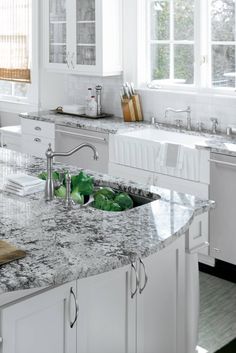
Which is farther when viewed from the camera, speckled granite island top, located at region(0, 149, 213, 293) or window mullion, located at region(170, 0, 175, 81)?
window mullion, located at region(170, 0, 175, 81)

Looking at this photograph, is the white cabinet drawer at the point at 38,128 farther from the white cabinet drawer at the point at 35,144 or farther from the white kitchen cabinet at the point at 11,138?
the white kitchen cabinet at the point at 11,138

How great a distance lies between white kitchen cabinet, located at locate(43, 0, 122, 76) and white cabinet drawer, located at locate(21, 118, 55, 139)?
0.59 metres

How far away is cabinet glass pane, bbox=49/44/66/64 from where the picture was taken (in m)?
6.16

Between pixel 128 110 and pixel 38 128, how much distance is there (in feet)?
3.13

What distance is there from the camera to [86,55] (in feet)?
19.4

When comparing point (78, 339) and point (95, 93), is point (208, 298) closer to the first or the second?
point (78, 339)

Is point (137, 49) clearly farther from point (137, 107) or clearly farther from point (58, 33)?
point (58, 33)

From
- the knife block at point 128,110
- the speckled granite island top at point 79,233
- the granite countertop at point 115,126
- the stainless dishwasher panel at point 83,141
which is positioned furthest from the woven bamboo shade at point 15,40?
the speckled granite island top at point 79,233

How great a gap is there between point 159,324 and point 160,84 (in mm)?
3375

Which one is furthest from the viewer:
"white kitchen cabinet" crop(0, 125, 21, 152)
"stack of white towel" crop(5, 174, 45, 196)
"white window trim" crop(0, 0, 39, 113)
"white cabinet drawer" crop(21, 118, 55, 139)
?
"white window trim" crop(0, 0, 39, 113)

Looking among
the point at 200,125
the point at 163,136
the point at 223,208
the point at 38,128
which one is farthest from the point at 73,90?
the point at 223,208

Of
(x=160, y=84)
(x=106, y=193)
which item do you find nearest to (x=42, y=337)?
(x=106, y=193)

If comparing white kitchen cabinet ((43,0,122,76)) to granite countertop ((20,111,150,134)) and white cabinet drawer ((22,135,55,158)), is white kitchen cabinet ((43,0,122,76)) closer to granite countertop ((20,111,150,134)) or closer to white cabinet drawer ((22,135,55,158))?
granite countertop ((20,111,150,134))

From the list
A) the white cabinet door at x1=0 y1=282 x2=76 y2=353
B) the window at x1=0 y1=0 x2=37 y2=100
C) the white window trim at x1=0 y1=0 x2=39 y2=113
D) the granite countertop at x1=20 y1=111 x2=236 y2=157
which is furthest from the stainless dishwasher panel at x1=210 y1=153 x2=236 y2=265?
the window at x1=0 y1=0 x2=37 y2=100
